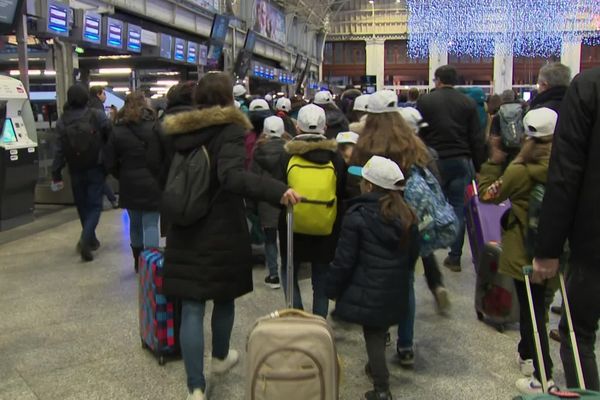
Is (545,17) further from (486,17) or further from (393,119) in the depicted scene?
(393,119)

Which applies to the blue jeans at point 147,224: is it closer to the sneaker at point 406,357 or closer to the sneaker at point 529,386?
the sneaker at point 406,357

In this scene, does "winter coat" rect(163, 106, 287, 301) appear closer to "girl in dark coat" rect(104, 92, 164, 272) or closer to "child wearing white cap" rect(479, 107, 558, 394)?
"child wearing white cap" rect(479, 107, 558, 394)

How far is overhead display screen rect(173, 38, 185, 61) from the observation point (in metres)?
13.3

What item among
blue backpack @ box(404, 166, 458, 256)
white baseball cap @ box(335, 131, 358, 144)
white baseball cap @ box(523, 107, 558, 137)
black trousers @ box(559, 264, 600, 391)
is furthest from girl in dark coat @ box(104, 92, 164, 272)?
black trousers @ box(559, 264, 600, 391)

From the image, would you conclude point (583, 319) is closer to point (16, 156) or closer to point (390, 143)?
point (390, 143)

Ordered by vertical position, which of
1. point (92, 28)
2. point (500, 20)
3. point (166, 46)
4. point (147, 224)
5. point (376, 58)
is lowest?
point (147, 224)

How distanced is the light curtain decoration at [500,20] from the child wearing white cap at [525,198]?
58.3 feet

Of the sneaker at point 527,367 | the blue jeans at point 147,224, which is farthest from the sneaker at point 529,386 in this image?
the blue jeans at point 147,224

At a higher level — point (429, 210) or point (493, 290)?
point (429, 210)

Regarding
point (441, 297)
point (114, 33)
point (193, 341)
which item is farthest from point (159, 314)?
point (114, 33)

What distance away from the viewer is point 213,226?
8.83ft

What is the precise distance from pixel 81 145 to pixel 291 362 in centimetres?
416

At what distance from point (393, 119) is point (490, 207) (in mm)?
1510

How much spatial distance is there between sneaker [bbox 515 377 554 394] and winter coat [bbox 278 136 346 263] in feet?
3.88
